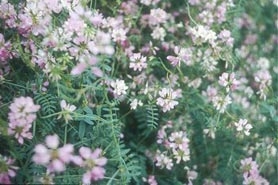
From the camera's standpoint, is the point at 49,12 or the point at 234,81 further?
the point at 234,81

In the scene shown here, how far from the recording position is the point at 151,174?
155cm

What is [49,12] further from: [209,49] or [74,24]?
[209,49]

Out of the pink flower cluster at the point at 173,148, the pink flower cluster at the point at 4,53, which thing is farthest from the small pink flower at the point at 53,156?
the pink flower cluster at the point at 173,148

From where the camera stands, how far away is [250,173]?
1466mm

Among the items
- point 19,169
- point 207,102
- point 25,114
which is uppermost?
point 207,102

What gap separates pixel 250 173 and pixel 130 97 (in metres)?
0.44

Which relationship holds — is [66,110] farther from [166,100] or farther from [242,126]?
[242,126]

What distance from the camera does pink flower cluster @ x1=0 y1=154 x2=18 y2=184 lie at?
1095mm

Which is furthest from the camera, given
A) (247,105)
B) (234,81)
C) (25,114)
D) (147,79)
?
(247,105)

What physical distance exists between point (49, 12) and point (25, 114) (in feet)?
1.03

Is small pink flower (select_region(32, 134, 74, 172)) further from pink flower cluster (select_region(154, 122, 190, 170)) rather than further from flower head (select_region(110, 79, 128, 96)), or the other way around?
pink flower cluster (select_region(154, 122, 190, 170))

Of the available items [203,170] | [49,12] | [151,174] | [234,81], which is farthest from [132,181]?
[49,12]

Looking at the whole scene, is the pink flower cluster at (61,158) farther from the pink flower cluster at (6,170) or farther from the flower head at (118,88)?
the flower head at (118,88)

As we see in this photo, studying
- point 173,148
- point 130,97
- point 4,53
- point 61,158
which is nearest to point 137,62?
point 130,97
